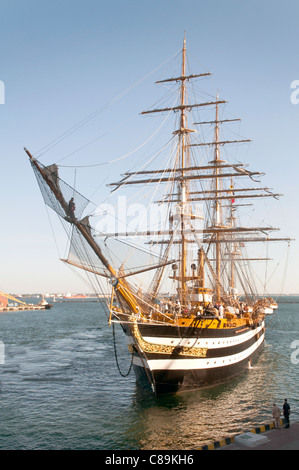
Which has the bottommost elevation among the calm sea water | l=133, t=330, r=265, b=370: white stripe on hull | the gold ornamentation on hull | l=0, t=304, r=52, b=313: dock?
l=0, t=304, r=52, b=313: dock

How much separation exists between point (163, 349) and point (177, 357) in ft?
3.20

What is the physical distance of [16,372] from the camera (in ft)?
109

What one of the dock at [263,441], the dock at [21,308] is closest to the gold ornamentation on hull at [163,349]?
the dock at [263,441]

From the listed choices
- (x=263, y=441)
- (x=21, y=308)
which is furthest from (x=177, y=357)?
(x=21, y=308)

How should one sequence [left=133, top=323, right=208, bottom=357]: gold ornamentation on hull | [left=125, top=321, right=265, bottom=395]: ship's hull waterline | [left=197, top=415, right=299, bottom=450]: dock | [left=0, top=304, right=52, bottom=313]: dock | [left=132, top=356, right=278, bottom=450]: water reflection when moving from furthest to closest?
[left=0, top=304, right=52, bottom=313]: dock → [left=125, top=321, right=265, bottom=395]: ship's hull waterline → [left=133, top=323, right=208, bottom=357]: gold ornamentation on hull → [left=132, top=356, right=278, bottom=450]: water reflection → [left=197, top=415, right=299, bottom=450]: dock

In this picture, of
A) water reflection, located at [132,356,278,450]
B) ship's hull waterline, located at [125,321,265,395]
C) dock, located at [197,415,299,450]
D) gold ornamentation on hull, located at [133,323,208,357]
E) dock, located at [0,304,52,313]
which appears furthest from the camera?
dock, located at [0,304,52,313]

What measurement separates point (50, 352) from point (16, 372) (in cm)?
1103

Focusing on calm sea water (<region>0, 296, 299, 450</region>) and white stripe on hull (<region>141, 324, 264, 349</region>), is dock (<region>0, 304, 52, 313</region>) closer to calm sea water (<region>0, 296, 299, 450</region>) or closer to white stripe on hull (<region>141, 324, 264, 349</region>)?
calm sea water (<region>0, 296, 299, 450</region>)

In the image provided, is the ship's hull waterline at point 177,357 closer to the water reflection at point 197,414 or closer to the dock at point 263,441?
the water reflection at point 197,414

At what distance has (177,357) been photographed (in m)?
24.1

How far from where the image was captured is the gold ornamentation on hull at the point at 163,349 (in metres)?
23.2

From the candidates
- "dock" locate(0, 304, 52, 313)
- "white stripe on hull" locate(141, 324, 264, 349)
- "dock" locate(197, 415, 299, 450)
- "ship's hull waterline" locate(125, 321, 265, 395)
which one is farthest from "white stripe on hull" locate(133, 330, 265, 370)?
"dock" locate(0, 304, 52, 313)

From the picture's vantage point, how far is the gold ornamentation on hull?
2320 cm

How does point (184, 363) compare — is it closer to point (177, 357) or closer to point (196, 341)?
point (177, 357)
